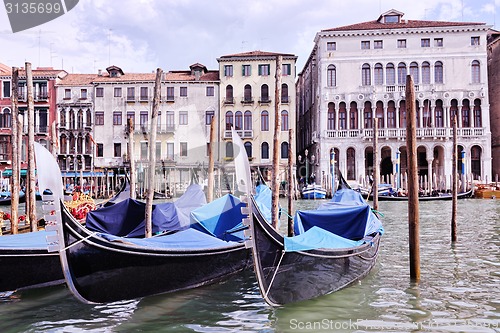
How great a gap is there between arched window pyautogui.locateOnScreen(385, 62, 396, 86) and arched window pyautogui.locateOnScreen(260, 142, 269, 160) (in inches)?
252

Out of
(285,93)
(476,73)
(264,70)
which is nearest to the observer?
(476,73)

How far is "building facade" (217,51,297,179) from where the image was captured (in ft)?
83.1

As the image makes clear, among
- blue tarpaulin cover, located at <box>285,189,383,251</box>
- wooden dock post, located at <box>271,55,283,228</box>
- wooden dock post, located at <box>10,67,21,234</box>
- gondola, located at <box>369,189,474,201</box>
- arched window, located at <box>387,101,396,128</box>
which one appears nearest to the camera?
blue tarpaulin cover, located at <box>285,189,383,251</box>

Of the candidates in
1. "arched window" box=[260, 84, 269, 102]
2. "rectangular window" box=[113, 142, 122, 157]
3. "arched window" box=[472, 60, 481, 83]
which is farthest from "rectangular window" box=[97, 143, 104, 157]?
"arched window" box=[472, 60, 481, 83]

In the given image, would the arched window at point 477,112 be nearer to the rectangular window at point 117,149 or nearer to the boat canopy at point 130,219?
the rectangular window at point 117,149

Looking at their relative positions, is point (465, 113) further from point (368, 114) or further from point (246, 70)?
point (246, 70)

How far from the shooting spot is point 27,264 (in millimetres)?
5164

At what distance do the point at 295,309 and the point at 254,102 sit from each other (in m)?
21.5

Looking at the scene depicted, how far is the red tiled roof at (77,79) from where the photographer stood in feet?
85.3

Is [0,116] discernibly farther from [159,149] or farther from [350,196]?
[350,196]

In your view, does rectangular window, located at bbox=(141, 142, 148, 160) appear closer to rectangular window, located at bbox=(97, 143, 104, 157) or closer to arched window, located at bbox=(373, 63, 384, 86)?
rectangular window, located at bbox=(97, 143, 104, 157)

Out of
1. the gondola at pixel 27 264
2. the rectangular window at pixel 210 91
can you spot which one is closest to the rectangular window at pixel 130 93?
the rectangular window at pixel 210 91

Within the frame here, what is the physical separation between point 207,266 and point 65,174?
22033mm

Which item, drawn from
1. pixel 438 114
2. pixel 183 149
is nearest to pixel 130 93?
pixel 183 149
